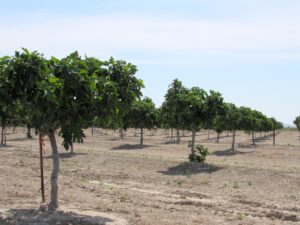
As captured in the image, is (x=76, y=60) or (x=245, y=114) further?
(x=245, y=114)

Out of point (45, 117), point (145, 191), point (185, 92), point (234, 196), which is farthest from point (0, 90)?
point (185, 92)

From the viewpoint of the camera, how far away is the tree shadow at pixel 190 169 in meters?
22.3

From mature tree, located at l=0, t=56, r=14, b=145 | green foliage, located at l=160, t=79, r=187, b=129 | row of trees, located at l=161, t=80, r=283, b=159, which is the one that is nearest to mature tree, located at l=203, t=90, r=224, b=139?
row of trees, located at l=161, t=80, r=283, b=159

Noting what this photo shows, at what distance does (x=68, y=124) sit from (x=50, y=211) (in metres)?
2.30

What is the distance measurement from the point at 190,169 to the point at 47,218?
1353 cm

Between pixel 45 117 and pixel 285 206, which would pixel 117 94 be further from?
pixel 285 206

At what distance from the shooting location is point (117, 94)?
35.3ft

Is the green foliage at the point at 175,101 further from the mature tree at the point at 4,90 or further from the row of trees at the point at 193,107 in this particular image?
the mature tree at the point at 4,90

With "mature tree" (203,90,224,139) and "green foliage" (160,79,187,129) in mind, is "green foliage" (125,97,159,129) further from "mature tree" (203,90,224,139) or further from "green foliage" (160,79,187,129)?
"mature tree" (203,90,224,139)

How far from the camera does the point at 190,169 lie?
77.0 feet

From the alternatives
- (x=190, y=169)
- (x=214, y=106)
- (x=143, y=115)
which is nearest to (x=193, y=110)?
(x=214, y=106)

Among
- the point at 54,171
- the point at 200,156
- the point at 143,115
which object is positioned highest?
the point at 143,115

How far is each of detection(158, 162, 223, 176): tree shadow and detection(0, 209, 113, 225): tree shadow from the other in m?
11.2

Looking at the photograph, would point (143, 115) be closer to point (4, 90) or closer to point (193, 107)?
point (193, 107)
